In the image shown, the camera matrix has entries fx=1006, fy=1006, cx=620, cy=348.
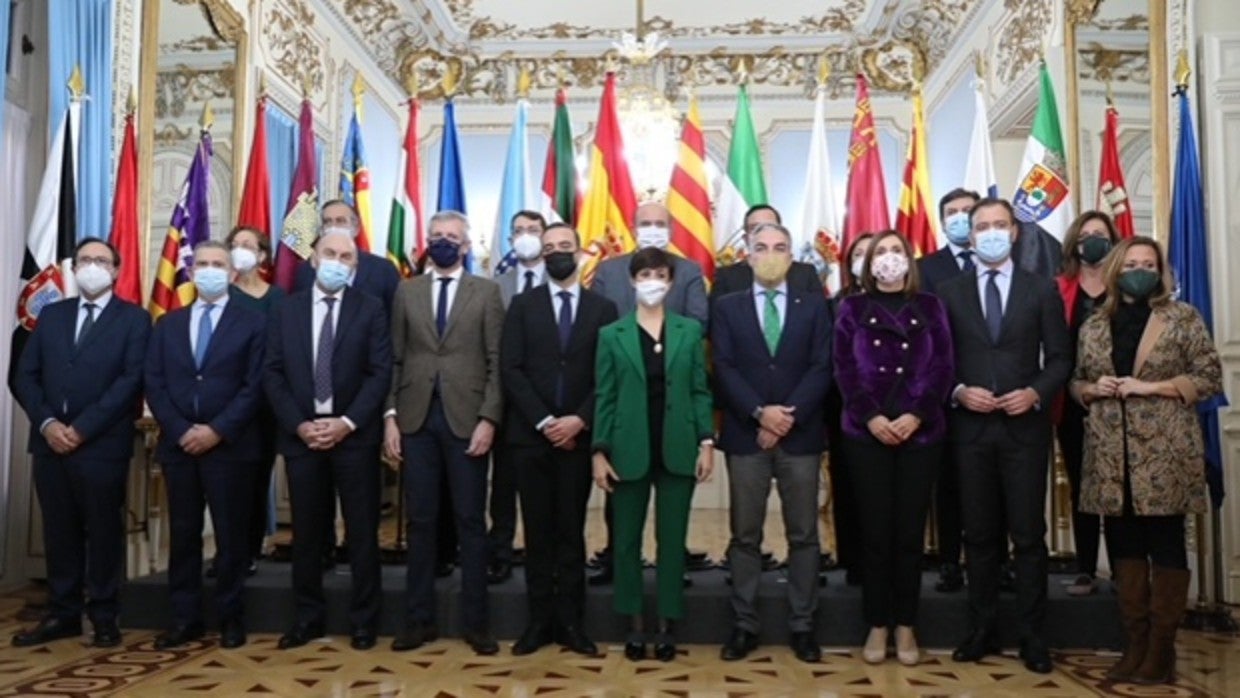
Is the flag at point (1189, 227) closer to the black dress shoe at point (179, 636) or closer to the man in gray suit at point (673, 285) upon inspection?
the man in gray suit at point (673, 285)

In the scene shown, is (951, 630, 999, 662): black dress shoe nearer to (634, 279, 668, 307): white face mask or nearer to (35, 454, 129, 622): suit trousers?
(634, 279, 668, 307): white face mask

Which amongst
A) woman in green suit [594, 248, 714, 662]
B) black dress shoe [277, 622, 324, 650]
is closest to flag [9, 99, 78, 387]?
black dress shoe [277, 622, 324, 650]

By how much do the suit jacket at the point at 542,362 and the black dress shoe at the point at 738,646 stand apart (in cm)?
79

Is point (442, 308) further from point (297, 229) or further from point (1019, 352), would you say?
point (1019, 352)

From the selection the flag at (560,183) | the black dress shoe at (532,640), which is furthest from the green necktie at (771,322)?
the flag at (560,183)

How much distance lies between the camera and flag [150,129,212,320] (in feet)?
15.3

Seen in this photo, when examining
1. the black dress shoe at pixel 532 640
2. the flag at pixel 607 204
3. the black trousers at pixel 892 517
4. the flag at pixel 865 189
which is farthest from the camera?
the flag at pixel 865 189

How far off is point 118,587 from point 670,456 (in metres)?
2.07

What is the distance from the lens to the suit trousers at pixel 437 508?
11.0 feet

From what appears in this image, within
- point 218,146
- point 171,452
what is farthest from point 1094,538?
point 218,146

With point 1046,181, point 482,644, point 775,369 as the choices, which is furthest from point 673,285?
point 1046,181

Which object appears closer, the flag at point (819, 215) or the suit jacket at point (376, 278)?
the suit jacket at point (376, 278)

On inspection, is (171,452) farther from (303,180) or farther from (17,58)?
(17,58)

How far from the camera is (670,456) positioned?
10.5ft
